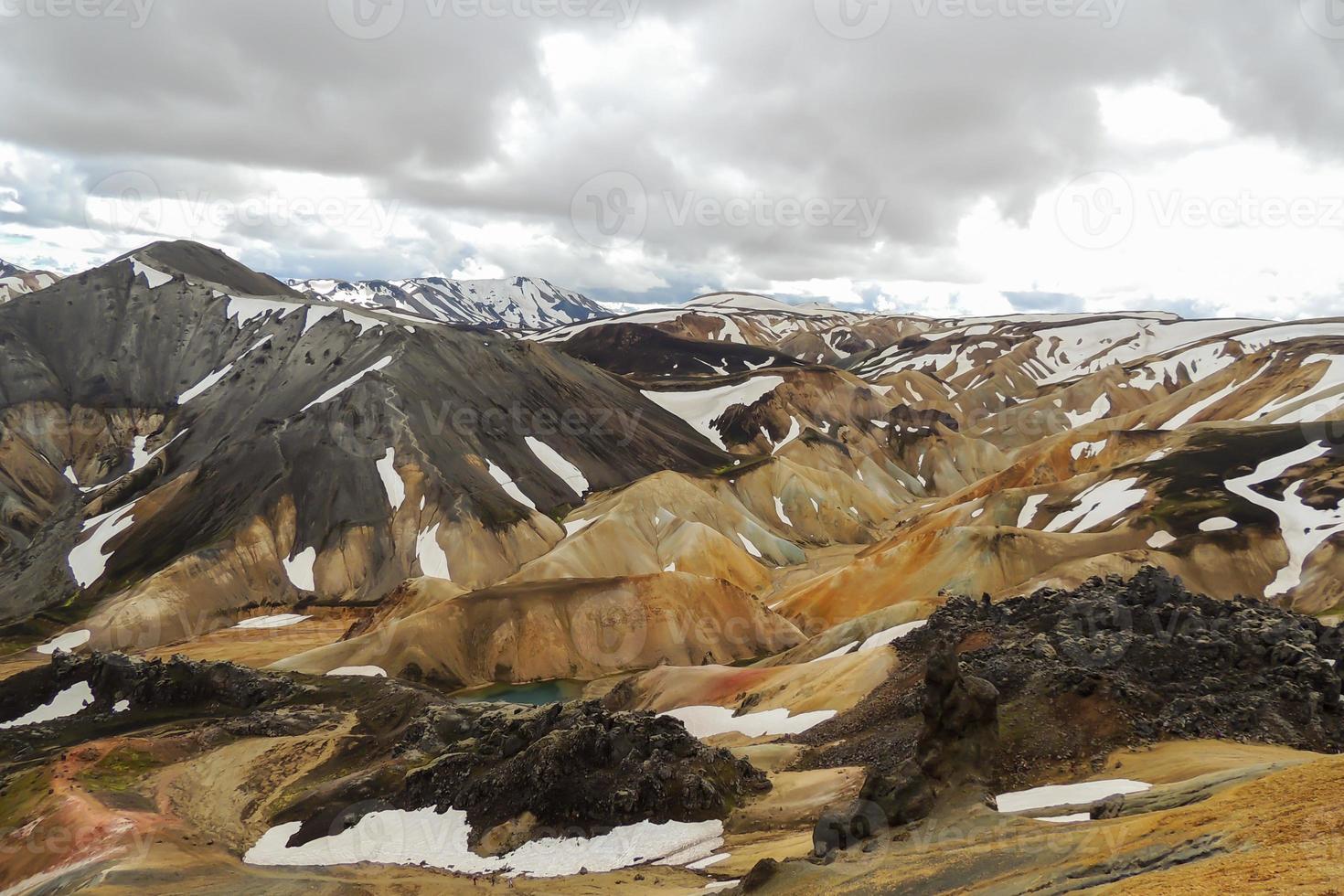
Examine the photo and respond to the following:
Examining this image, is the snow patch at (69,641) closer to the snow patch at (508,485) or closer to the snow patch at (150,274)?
the snow patch at (508,485)

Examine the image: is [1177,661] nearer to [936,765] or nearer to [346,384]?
[936,765]

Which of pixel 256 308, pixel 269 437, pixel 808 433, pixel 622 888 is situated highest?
pixel 256 308

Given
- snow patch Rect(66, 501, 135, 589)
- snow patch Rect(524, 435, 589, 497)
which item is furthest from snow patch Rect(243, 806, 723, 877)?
snow patch Rect(524, 435, 589, 497)

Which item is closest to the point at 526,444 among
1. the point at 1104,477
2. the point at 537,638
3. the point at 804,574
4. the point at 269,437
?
the point at 269,437

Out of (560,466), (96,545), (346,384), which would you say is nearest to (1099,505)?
(560,466)

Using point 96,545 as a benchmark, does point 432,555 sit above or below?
below

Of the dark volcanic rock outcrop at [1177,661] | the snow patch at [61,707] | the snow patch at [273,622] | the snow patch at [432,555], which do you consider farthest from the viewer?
the snow patch at [432,555]

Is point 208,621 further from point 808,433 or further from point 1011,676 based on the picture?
point 808,433

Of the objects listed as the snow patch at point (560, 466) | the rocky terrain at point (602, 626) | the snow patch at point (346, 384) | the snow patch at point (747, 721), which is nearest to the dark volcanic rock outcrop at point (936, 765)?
the rocky terrain at point (602, 626)

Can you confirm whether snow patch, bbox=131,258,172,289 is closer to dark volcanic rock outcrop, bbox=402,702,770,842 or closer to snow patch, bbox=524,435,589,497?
snow patch, bbox=524,435,589,497
